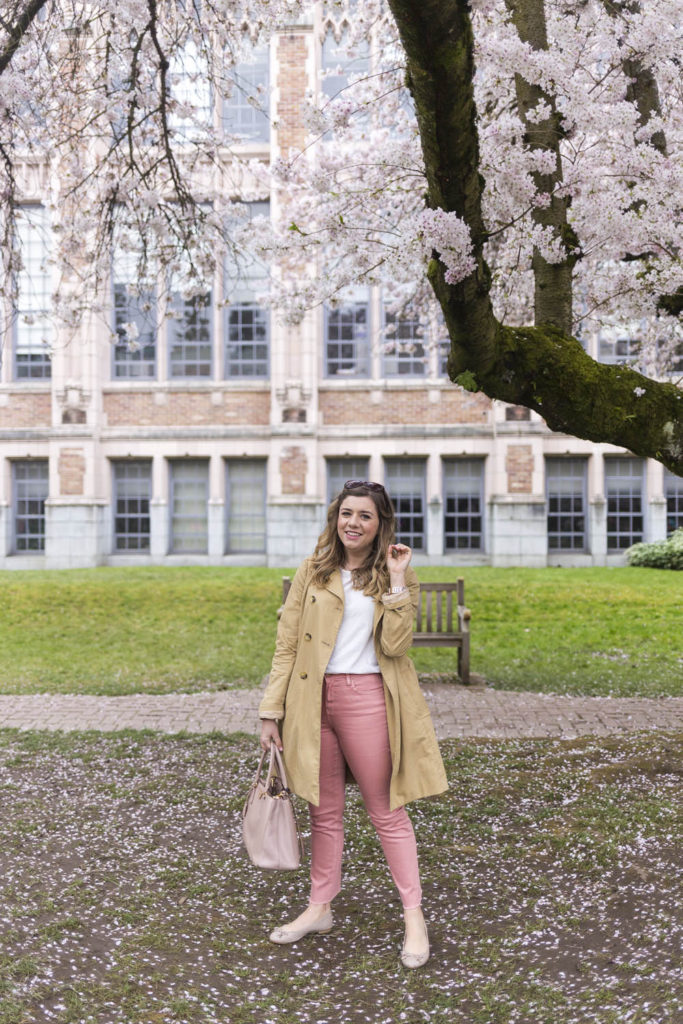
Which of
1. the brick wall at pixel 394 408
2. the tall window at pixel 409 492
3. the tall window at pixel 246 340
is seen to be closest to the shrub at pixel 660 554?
the brick wall at pixel 394 408

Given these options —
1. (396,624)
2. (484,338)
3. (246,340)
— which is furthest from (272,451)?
(396,624)

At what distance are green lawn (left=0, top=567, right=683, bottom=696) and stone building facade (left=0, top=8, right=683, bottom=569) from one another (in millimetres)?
2731

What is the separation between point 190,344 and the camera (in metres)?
22.2

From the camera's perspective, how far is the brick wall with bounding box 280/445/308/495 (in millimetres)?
21188

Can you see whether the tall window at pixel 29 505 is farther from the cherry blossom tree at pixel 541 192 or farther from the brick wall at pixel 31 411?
the cherry blossom tree at pixel 541 192

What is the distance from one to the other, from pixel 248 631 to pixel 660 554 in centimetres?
1039

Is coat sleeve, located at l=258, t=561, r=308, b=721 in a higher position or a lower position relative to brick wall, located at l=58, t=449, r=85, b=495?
lower

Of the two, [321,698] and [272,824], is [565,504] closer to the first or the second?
[321,698]

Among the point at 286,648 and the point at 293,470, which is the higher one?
the point at 293,470

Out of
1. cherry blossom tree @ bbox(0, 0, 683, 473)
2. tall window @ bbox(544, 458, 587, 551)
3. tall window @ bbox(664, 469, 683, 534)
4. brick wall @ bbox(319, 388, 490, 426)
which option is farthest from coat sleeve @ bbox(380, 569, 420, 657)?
tall window @ bbox(664, 469, 683, 534)

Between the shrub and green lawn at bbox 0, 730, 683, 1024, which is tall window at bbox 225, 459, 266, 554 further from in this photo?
green lawn at bbox 0, 730, 683, 1024

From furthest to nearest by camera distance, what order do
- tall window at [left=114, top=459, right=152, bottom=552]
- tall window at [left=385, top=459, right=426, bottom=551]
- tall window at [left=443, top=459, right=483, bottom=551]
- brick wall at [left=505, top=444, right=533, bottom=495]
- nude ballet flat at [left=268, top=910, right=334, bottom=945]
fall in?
tall window at [left=114, top=459, right=152, bottom=552] < tall window at [left=385, top=459, right=426, bottom=551] < tall window at [left=443, top=459, right=483, bottom=551] < brick wall at [left=505, top=444, right=533, bottom=495] < nude ballet flat at [left=268, top=910, right=334, bottom=945]

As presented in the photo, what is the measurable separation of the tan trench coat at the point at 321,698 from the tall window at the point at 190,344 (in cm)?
1919

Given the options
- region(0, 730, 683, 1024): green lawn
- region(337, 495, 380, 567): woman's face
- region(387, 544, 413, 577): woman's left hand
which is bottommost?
region(0, 730, 683, 1024): green lawn
